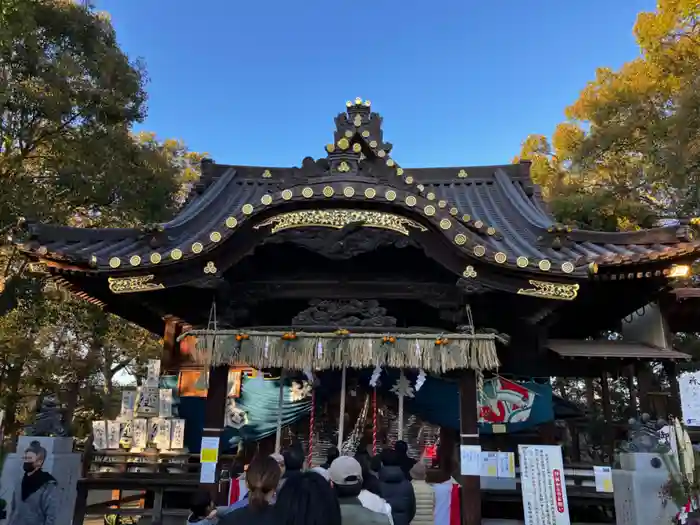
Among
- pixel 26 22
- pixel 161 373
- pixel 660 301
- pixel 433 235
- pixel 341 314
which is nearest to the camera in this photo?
pixel 433 235

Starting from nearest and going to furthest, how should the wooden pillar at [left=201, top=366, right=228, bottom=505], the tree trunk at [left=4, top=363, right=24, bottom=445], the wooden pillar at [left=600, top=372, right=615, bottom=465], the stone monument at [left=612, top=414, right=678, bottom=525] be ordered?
the stone monument at [left=612, top=414, right=678, bottom=525], the wooden pillar at [left=201, top=366, right=228, bottom=505], the wooden pillar at [left=600, top=372, right=615, bottom=465], the tree trunk at [left=4, top=363, right=24, bottom=445]

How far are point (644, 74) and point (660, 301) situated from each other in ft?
38.7

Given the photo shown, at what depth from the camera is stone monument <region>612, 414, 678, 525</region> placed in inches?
242

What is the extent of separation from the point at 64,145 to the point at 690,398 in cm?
1258

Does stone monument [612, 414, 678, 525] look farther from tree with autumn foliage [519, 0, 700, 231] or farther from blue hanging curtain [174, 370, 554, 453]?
tree with autumn foliage [519, 0, 700, 231]

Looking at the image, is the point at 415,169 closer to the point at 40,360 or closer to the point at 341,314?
the point at 341,314

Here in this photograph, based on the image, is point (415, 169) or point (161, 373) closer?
point (161, 373)

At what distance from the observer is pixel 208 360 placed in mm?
7109

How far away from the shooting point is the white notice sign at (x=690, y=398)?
6.50 meters

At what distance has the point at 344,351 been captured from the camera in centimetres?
698

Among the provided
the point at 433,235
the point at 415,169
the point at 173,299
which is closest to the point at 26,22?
the point at 173,299

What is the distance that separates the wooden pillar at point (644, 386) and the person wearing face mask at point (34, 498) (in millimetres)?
8088

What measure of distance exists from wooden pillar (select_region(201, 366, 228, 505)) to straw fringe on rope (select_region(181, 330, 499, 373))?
30 centimetres

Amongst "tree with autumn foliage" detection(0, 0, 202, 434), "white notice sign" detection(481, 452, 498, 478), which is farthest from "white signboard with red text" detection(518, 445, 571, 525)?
"tree with autumn foliage" detection(0, 0, 202, 434)
